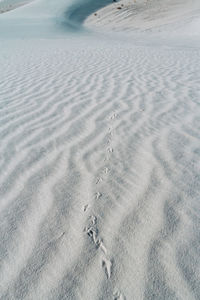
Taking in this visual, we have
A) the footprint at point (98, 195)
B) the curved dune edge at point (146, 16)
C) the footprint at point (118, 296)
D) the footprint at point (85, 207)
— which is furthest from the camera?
the curved dune edge at point (146, 16)

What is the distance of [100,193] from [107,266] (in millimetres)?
633

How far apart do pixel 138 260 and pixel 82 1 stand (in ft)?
89.8

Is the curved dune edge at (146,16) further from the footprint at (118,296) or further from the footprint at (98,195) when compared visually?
the footprint at (118,296)

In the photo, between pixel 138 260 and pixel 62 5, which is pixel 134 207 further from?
pixel 62 5

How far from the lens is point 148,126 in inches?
117

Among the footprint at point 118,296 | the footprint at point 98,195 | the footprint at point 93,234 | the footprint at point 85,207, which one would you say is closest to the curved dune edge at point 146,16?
the footprint at point 98,195

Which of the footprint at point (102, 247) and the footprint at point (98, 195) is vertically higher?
the footprint at point (98, 195)

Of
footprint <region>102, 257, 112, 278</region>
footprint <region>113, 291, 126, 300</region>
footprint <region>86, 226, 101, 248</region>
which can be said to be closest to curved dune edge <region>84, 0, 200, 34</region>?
footprint <region>86, 226, 101, 248</region>

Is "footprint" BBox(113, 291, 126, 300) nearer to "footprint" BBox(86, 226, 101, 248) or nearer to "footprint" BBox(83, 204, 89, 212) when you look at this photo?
"footprint" BBox(86, 226, 101, 248)

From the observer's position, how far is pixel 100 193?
6.28 feet

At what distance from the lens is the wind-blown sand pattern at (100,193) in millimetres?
1313

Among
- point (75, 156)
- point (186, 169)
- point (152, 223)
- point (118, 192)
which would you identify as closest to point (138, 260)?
point (152, 223)

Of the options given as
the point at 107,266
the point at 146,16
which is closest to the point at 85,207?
the point at 107,266

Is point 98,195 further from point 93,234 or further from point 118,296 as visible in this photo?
point 118,296
